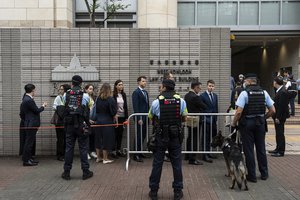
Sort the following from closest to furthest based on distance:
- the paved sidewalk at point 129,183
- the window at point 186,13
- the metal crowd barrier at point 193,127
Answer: the paved sidewalk at point 129,183
the metal crowd barrier at point 193,127
the window at point 186,13

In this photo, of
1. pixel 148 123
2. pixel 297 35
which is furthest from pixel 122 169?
pixel 297 35

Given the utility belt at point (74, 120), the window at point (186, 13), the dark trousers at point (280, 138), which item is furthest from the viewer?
the window at point (186, 13)

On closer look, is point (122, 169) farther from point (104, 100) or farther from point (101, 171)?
point (104, 100)

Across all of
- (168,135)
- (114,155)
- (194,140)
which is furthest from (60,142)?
(168,135)

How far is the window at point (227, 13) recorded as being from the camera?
60.3 feet

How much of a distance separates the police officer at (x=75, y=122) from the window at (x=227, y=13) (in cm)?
1306

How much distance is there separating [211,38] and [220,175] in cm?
345

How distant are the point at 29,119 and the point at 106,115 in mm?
1672

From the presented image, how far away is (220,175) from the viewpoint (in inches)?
285

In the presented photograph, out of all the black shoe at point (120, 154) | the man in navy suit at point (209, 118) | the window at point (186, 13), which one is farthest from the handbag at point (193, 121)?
the window at point (186, 13)

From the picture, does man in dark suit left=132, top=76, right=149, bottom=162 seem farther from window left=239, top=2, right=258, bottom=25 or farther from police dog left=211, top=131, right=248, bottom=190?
window left=239, top=2, right=258, bottom=25

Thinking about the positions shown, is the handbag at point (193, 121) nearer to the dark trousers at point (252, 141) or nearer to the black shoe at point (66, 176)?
the dark trousers at point (252, 141)

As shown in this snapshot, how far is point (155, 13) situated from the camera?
55.5 ft

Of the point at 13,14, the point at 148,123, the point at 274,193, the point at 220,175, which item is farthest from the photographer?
the point at 13,14
